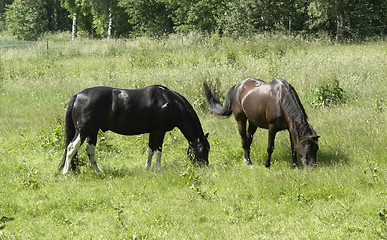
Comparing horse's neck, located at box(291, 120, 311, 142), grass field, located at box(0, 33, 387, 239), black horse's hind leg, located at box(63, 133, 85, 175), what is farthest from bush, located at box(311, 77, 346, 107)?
black horse's hind leg, located at box(63, 133, 85, 175)

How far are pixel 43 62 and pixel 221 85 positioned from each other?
12.8 meters

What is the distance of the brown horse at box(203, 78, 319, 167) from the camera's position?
832cm

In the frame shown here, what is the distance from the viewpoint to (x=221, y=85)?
49.2ft

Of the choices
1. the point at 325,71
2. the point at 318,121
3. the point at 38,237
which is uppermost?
the point at 325,71

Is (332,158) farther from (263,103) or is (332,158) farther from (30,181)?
Answer: (30,181)

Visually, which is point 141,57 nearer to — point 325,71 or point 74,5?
point 325,71

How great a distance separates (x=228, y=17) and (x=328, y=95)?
23460mm

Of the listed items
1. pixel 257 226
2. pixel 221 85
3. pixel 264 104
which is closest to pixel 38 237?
pixel 257 226

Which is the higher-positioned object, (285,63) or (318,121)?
(285,63)

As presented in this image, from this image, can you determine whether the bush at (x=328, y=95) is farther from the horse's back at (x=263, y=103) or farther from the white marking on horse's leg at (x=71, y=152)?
the white marking on horse's leg at (x=71, y=152)

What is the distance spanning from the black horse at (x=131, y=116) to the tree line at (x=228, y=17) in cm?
1862

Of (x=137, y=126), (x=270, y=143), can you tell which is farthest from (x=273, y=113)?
(x=137, y=126)

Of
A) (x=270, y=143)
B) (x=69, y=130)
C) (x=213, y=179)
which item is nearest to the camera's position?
(x=213, y=179)

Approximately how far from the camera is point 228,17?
3519 centimetres
